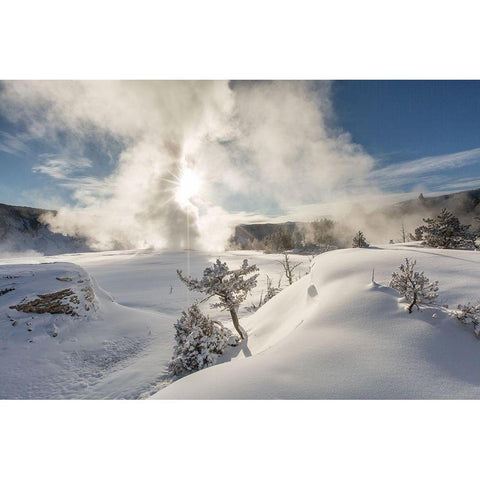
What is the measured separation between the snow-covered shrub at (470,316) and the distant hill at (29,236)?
65036 mm

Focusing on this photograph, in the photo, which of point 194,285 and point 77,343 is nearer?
point 194,285

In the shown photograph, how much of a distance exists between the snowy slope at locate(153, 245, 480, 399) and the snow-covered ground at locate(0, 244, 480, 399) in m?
0.01

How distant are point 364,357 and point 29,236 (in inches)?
2843

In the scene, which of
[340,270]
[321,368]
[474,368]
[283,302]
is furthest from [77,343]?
[474,368]

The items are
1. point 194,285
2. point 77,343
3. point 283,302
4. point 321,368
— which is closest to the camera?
point 321,368

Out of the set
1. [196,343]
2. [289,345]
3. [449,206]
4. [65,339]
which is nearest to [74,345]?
[65,339]

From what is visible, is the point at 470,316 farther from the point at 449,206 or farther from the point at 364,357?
the point at 449,206

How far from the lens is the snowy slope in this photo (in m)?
2.88

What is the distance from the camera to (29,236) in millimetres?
51781

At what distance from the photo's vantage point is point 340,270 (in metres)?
5.53

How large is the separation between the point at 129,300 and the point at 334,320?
12.8 meters

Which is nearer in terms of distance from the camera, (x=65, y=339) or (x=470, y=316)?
(x=470, y=316)

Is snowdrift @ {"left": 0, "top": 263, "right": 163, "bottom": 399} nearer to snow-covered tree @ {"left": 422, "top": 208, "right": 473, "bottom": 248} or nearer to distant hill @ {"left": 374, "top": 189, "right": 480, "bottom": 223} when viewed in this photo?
snow-covered tree @ {"left": 422, "top": 208, "right": 473, "bottom": 248}

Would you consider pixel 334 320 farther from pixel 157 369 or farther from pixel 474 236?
pixel 474 236
